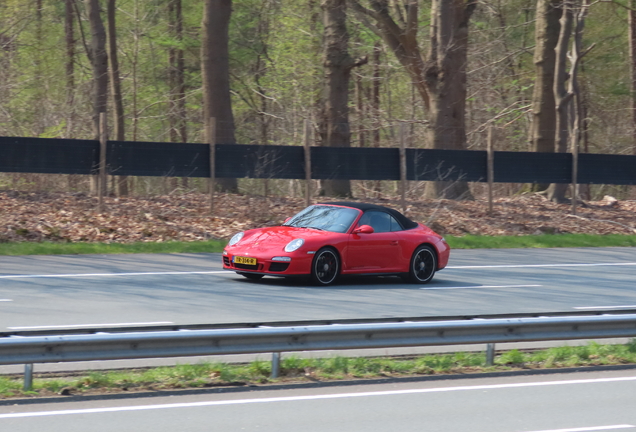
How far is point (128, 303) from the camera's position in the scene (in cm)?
1143

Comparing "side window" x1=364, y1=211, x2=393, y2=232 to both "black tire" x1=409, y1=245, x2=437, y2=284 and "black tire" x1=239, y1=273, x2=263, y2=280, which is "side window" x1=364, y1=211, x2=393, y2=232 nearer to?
"black tire" x1=409, y1=245, x2=437, y2=284

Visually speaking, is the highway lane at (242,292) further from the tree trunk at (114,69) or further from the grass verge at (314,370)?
the tree trunk at (114,69)

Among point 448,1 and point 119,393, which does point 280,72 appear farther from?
point 119,393

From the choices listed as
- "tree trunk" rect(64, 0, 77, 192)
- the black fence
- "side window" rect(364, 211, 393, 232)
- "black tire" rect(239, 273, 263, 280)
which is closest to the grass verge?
"side window" rect(364, 211, 393, 232)

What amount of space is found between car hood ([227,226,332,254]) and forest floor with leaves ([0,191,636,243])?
6009 millimetres

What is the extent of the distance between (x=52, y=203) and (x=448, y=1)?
45.3ft

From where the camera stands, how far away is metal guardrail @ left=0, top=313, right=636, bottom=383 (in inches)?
268

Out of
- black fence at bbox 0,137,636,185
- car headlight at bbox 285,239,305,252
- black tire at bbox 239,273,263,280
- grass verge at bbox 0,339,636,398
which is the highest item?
black fence at bbox 0,137,636,185

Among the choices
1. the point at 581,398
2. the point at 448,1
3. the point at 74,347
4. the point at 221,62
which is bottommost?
the point at 581,398

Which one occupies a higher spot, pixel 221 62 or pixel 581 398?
pixel 221 62

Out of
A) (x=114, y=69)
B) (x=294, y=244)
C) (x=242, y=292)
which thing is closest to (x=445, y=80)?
(x=114, y=69)

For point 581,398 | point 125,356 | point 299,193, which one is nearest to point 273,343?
point 125,356

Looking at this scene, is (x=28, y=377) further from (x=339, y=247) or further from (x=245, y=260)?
(x=339, y=247)

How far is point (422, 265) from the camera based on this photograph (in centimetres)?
1467
